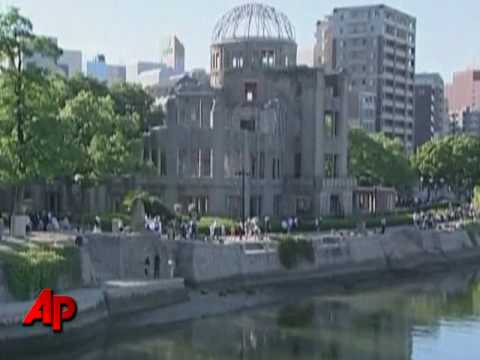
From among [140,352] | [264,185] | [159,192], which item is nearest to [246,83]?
[264,185]

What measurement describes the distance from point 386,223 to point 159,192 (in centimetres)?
1948

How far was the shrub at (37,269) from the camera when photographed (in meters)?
43.4

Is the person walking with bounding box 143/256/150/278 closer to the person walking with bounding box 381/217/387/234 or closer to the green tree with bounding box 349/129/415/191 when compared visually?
the person walking with bounding box 381/217/387/234

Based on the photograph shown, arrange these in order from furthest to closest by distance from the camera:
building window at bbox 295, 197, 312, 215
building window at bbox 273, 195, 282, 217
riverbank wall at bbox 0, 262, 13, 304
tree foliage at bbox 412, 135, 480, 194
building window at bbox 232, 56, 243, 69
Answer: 1. tree foliage at bbox 412, 135, 480, 194
2. building window at bbox 232, 56, 243, 69
3. building window at bbox 295, 197, 312, 215
4. building window at bbox 273, 195, 282, 217
5. riverbank wall at bbox 0, 262, 13, 304

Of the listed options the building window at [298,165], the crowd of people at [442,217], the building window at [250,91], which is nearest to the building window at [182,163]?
the building window at [250,91]

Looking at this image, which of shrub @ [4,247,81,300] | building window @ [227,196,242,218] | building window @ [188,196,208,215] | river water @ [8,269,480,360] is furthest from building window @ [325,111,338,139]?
shrub @ [4,247,81,300]

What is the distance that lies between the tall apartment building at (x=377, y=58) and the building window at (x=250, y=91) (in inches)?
3021

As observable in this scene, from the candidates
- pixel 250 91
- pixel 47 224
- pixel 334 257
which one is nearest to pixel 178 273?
pixel 47 224

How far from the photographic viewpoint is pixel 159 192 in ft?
258

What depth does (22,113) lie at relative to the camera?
5191 cm

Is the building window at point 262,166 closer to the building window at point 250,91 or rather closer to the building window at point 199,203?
the building window at point 250,91

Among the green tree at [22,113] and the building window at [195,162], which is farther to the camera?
the building window at [195,162]

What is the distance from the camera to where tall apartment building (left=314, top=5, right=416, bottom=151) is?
6786 inches

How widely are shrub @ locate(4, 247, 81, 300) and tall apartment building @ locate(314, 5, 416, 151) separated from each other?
124509 millimetres
